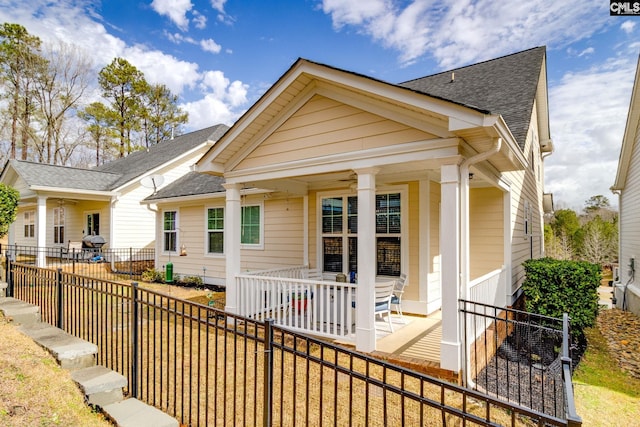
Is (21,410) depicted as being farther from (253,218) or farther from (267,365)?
(253,218)

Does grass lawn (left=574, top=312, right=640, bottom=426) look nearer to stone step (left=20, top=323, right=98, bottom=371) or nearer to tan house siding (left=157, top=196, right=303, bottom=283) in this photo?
stone step (left=20, top=323, right=98, bottom=371)

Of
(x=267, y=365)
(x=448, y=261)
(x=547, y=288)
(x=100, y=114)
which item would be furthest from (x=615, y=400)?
(x=100, y=114)

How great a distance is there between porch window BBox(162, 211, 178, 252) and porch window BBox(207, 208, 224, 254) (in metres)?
1.96

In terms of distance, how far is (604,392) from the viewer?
5.04 metres

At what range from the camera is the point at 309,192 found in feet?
28.6

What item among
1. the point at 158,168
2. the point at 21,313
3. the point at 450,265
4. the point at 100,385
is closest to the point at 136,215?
the point at 158,168

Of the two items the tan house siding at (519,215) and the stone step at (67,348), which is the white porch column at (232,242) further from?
the tan house siding at (519,215)

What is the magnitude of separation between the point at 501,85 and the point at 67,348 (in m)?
Result: 10.1

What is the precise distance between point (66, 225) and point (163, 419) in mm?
19467

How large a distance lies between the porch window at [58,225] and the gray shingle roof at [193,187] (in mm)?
8935

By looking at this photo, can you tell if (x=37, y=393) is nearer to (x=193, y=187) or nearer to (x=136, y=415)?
(x=136, y=415)

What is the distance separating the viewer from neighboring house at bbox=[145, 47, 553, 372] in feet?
14.6

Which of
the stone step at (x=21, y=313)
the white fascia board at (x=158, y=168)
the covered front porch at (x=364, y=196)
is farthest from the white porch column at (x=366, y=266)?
the white fascia board at (x=158, y=168)

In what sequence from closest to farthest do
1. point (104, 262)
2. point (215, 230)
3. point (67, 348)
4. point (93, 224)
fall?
point (67, 348) < point (215, 230) < point (104, 262) < point (93, 224)
